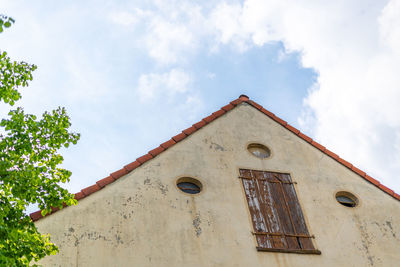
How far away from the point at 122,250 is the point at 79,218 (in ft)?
3.72

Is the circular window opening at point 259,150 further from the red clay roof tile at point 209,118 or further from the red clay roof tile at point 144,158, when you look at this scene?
the red clay roof tile at point 144,158

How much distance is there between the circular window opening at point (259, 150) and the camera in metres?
13.3

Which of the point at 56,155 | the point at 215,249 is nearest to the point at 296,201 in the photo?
the point at 215,249

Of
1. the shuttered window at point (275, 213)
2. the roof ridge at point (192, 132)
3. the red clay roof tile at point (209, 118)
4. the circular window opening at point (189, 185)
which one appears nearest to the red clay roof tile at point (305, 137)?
the roof ridge at point (192, 132)

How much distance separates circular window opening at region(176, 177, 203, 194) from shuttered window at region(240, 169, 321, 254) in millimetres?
1125

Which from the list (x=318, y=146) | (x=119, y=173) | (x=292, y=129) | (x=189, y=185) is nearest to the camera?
(x=119, y=173)

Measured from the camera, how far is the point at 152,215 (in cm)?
1084

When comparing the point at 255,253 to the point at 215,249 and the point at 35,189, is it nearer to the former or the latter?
the point at 215,249

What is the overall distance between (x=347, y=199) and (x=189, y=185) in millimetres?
4077

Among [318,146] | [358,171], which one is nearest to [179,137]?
[318,146]

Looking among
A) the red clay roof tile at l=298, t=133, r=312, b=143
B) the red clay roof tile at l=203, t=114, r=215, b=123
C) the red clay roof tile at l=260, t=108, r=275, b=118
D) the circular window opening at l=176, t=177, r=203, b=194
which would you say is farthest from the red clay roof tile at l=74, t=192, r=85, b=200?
the red clay roof tile at l=298, t=133, r=312, b=143

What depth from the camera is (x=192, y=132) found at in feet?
43.2

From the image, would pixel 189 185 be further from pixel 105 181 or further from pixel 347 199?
pixel 347 199

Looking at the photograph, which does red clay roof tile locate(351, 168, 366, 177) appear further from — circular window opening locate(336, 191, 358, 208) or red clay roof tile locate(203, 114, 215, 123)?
red clay roof tile locate(203, 114, 215, 123)
